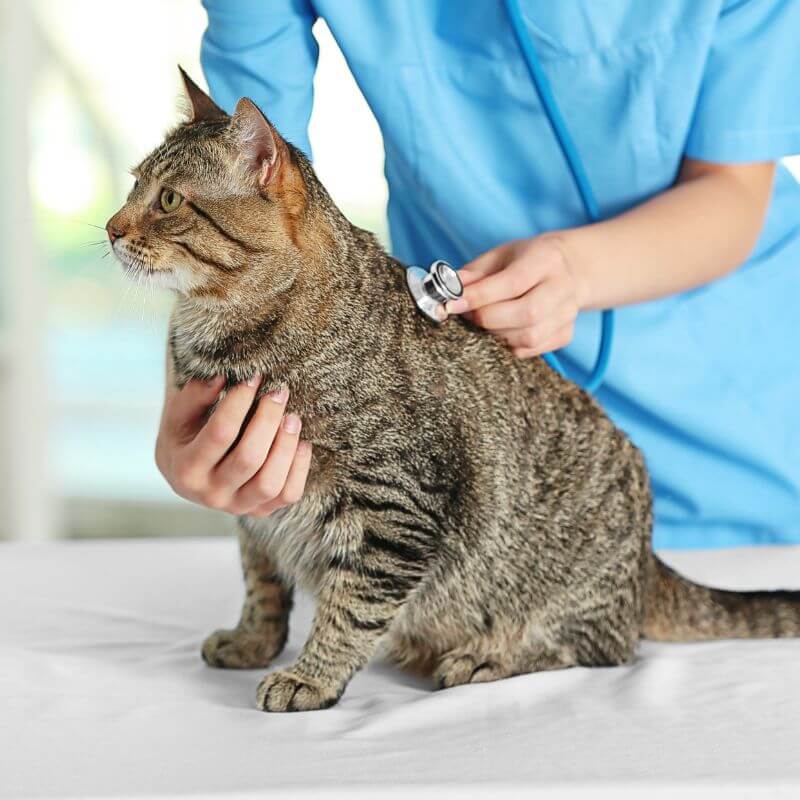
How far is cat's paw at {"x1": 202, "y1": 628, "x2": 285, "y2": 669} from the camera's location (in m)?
1.07

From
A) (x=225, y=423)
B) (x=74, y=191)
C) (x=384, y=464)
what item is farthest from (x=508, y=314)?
(x=74, y=191)

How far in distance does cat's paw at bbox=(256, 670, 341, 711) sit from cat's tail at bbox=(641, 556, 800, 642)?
396mm

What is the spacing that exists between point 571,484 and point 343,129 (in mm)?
1602

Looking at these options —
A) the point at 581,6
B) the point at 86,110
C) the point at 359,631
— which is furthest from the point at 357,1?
the point at 86,110

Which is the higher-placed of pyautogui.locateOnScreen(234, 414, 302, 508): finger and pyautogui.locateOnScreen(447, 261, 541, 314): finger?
pyautogui.locateOnScreen(447, 261, 541, 314): finger

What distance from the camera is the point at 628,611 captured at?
→ 1.11 meters

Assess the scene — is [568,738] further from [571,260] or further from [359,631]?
[571,260]

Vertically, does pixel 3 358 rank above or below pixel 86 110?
below

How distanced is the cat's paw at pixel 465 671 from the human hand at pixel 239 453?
0.23 m

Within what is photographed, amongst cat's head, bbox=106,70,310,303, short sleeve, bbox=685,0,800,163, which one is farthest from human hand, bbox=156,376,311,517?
short sleeve, bbox=685,0,800,163

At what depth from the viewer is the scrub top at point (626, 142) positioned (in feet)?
4.04

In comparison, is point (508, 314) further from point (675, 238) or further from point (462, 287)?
point (675, 238)

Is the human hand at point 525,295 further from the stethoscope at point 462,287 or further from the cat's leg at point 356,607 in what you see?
the cat's leg at point 356,607

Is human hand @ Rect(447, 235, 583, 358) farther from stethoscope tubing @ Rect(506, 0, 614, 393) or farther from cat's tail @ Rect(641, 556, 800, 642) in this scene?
cat's tail @ Rect(641, 556, 800, 642)
